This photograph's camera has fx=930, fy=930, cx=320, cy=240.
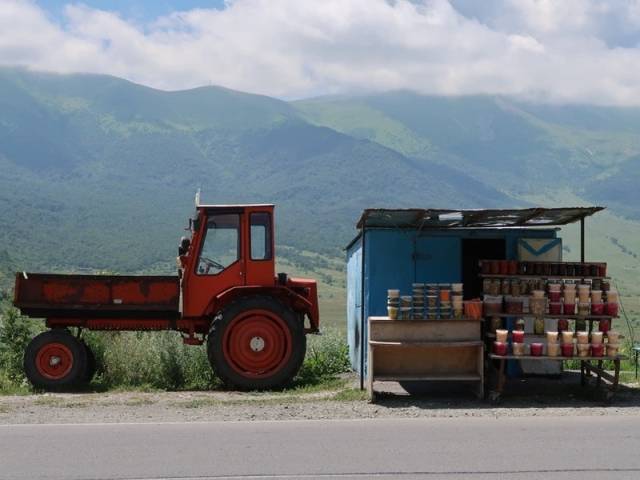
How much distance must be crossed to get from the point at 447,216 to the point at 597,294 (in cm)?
233

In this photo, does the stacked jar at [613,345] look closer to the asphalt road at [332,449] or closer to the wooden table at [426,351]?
the wooden table at [426,351]

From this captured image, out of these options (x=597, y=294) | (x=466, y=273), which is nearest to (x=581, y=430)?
(x=597, y=294)

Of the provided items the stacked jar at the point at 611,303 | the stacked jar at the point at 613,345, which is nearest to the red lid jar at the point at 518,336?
the stacked jar at the point at 613,345

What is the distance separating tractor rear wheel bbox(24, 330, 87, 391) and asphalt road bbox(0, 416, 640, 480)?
3.55 metres

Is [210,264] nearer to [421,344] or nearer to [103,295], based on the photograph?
[103,295]

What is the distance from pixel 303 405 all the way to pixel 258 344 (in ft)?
6.04

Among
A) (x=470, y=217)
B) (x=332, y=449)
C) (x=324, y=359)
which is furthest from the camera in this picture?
(x=324, y=359)

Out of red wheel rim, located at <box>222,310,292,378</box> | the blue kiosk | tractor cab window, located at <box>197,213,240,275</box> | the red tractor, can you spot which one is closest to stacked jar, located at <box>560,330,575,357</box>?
the blue kiosk

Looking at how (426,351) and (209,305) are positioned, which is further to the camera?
(209,305)

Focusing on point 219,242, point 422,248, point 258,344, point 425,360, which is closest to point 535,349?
point 425,360

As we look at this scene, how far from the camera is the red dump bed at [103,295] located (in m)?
13.6

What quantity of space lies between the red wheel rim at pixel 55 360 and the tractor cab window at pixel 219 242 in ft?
7.62

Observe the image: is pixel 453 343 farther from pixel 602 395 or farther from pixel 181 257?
pixel 181 257

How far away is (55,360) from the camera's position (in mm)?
13727
